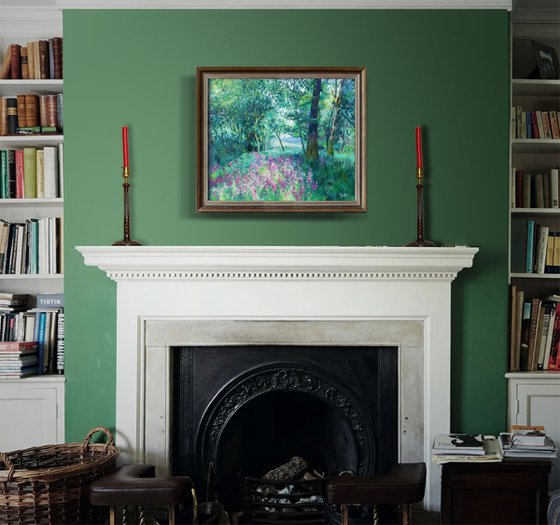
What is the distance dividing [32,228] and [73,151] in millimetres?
548

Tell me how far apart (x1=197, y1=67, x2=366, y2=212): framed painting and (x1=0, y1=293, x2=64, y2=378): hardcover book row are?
998 mm

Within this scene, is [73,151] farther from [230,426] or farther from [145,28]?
[230,426]

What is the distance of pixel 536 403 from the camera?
356cm

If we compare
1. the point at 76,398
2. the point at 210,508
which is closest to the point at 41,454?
the point at 76,398

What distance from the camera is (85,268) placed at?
11.8 feet

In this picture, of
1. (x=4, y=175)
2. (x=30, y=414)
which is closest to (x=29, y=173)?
(x=4, y=175)

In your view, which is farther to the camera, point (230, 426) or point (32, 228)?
point (32, 228)

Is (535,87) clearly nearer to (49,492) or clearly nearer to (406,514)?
(406,514)

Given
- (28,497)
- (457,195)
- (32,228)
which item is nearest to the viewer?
(28,497)

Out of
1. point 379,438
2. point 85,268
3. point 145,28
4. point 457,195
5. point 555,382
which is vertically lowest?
point 379,438

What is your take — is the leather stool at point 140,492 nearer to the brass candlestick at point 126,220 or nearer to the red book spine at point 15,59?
the brass candlestick at point 126,220

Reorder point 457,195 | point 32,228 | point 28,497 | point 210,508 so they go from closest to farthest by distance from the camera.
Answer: point 28,497 < point 210,508 < point 457,195 < point 32,228

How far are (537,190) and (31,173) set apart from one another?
254cm

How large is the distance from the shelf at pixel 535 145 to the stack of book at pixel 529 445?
1367 millimetres
